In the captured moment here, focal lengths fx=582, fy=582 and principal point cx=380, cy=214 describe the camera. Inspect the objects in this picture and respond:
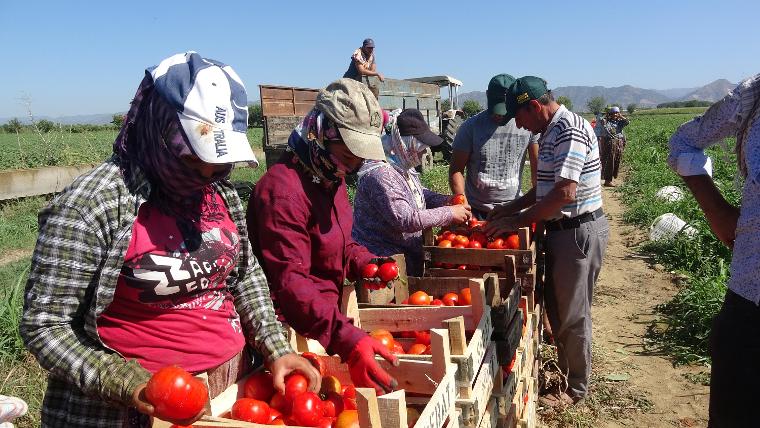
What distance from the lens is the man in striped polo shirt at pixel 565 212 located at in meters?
3.61

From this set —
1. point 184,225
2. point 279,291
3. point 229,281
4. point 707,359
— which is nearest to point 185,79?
point 184,225

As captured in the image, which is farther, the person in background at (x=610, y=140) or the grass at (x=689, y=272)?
the person in background at (x=610, y=140)

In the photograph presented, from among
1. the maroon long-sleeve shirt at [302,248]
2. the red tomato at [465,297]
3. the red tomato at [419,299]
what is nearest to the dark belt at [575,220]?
the red tomato at [465,297]

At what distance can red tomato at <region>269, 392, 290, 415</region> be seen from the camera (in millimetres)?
1891

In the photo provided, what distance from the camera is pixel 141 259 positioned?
161cm

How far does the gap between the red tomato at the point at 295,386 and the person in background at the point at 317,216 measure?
0.19 metres

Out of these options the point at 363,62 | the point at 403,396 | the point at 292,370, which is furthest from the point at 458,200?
the point at 363,62

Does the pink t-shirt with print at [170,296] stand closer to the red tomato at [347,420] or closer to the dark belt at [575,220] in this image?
the red tomato at [347,420]

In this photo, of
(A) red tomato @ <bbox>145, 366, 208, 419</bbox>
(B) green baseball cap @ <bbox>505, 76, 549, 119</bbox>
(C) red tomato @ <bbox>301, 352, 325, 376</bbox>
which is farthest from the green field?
(A) red tomato @ <bbox>145, 366, 208, 419</bbox>

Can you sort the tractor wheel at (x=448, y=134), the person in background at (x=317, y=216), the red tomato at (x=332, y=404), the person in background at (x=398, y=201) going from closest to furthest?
the red tomato at (x=332, y=404)
the person in background at (x=317, y=216)
the person in background at (x=398, y=201)
the tractor wheel at (x=448, y=134)

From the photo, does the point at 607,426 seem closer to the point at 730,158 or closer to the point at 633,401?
the point at 633,401

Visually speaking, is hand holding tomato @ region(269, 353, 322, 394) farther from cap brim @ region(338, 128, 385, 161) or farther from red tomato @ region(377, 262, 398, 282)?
red tomato @ region(377, 262, 398, 282)

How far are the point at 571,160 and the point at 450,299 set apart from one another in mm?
1210

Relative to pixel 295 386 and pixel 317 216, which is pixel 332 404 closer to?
pixel 295 386
